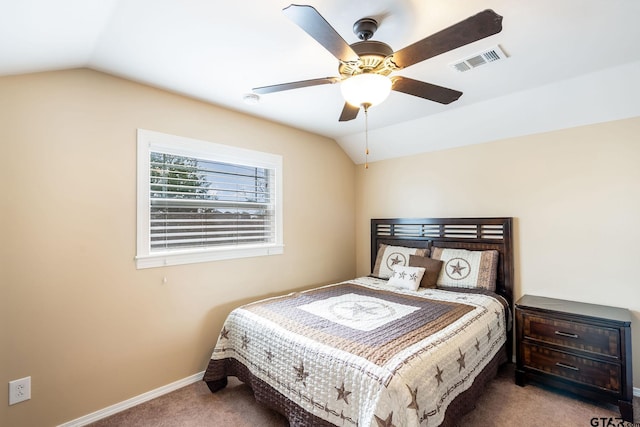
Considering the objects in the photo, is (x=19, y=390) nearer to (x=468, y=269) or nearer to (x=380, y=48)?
(x=380, y=48)

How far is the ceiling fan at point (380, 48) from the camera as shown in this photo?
3.87ft

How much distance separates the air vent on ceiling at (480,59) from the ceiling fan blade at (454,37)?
727 millimetres

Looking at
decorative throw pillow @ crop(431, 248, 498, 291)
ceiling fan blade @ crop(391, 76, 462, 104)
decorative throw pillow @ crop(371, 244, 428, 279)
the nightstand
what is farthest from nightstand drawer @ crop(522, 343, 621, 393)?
ceiling fan blade @ crop(391, 76, 462, 104)

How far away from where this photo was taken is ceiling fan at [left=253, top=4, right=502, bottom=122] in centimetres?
118

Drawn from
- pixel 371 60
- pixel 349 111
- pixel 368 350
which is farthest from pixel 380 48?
pixel 368 350

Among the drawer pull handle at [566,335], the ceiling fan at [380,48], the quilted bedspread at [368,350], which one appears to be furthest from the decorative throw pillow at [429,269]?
the ceiling fan at [380,48]

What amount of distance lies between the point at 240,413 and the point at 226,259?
1.23 m

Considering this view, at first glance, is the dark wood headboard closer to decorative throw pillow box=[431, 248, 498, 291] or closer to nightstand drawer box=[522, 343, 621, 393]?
decorative throw pillow box=[431, 248, 498, 291]

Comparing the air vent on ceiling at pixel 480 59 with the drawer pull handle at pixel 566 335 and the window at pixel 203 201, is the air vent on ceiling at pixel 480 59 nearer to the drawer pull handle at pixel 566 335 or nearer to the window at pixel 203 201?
the window at pixel 203 201

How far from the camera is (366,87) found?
59.9 inches

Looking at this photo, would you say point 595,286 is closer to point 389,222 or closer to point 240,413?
point 389,222

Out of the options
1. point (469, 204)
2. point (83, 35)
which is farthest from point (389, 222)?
point (83, 35)

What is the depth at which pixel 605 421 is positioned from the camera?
2039mm

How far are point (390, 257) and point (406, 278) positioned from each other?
1.63ft
